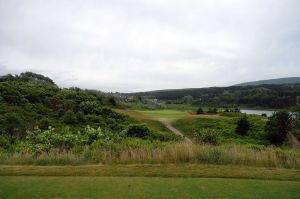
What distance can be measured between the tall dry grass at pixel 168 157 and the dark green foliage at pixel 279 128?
1011 inches

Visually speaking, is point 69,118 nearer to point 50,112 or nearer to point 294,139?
point 50,112

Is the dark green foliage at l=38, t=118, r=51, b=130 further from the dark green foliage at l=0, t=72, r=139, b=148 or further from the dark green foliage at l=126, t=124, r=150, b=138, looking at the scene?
the dark green foliage at l=126, t=124, r=150, b=138

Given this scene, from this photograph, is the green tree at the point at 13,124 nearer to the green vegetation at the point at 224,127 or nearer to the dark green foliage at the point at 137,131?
the dark green foliage at the point at 137,131

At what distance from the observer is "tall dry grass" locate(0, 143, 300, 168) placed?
882 centimetres

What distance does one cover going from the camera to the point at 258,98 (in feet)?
446

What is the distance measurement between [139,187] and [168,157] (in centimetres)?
316

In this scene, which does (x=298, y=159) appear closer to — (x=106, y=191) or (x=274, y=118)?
(x=106, y=191)

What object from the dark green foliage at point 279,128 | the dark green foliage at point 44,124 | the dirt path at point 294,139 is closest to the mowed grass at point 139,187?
the dark green foliage at point 279,128

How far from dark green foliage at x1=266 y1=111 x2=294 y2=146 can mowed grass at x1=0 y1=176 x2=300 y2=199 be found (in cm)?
2871

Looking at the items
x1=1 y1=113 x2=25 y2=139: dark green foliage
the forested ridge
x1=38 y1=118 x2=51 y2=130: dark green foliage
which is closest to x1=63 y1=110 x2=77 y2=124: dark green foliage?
the forested ridge

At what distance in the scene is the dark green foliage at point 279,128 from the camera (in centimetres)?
3356

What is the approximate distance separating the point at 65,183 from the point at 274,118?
3244 centimetres

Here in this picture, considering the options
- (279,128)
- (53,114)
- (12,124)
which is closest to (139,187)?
(12,124)

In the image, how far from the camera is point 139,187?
6152 millimetres
